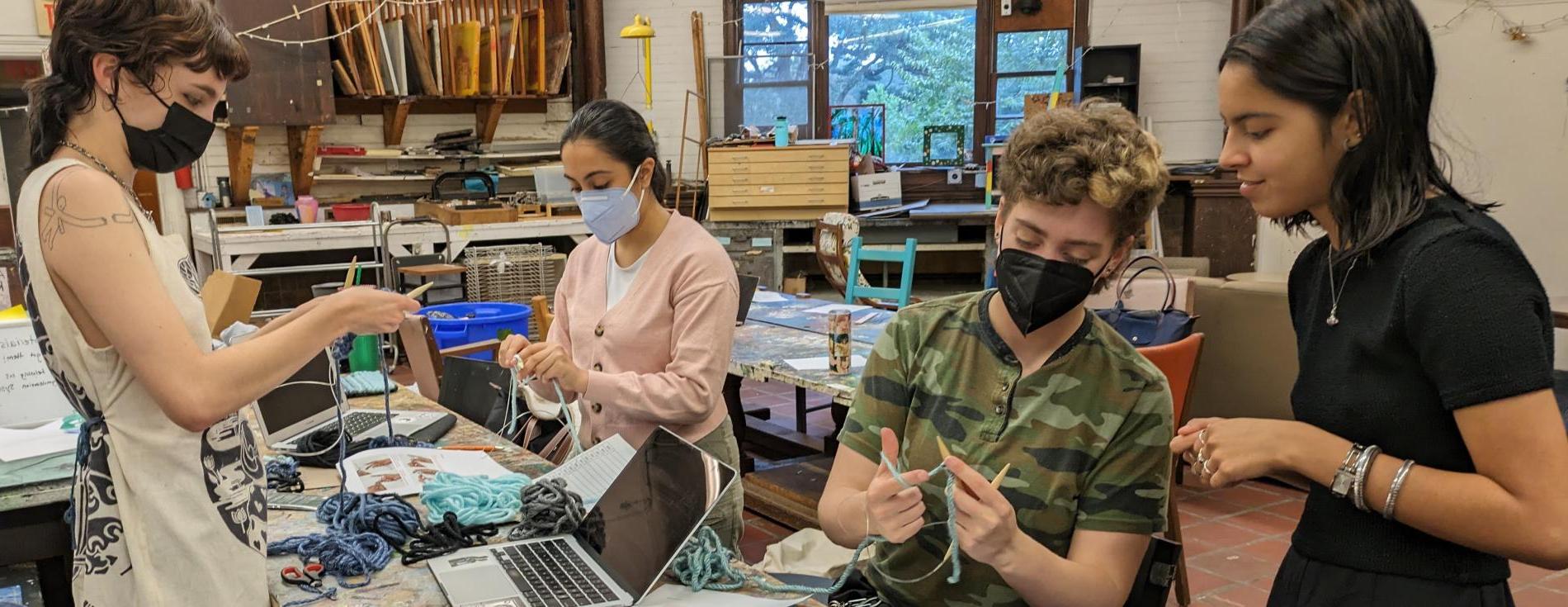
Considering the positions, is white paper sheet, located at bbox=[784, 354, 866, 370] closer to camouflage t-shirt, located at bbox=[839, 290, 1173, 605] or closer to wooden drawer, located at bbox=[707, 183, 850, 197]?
camouflage t-shirt, located at bbox=[839, 290, 1173, 605]

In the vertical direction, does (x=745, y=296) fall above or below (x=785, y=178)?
below

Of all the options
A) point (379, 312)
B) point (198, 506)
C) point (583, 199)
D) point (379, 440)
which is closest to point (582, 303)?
point (583, 199)

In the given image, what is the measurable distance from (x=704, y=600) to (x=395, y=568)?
1.77 ft

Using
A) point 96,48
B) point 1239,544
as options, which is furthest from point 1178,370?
point 96,48

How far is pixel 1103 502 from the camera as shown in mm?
1489

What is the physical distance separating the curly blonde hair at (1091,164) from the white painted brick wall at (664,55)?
7284mm

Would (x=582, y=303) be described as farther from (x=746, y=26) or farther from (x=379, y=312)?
(x=746, y=26)

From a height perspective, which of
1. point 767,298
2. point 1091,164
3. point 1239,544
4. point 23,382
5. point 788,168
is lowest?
point 1239,544

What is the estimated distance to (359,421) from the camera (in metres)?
2.57

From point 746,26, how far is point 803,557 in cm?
622

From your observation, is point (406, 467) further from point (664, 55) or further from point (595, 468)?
point (664, 55)

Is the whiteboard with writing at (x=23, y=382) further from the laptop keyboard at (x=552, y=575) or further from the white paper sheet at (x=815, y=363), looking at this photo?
the white paper sheet at (x=815, y=363)

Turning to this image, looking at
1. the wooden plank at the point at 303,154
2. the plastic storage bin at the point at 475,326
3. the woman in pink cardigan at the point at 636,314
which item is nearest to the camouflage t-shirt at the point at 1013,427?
the woman in pink cardigan at the point at 636,314

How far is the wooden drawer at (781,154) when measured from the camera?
7680mm
